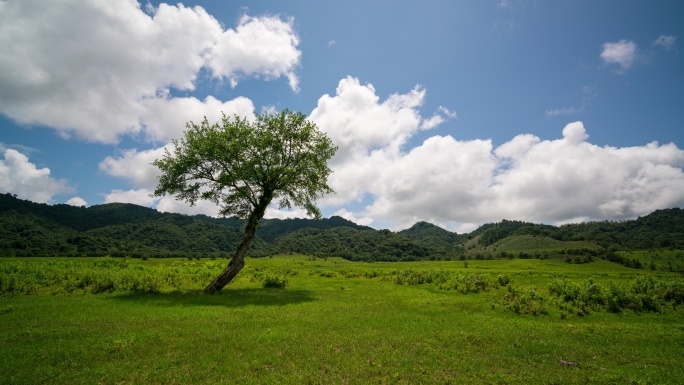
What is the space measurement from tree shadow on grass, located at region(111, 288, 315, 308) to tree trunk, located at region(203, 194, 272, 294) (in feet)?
3.40

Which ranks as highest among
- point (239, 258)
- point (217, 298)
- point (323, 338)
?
point (239, 258)

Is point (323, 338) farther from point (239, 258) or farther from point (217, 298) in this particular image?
point (239, 258)

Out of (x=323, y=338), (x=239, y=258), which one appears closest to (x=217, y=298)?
(x=239, y=258)

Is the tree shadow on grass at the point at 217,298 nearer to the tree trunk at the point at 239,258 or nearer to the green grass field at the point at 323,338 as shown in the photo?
the green grass field at the point at 323,338

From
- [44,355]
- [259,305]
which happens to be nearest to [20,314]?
[44,355]

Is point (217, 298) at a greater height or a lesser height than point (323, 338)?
lesser

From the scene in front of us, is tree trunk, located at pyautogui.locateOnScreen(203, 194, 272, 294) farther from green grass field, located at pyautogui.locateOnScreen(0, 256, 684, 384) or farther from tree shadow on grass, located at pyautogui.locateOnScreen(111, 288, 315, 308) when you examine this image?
green grass field, located at pyautogui.locateOnScreen(0, 256, 684, 384)

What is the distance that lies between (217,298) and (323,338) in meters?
17.1

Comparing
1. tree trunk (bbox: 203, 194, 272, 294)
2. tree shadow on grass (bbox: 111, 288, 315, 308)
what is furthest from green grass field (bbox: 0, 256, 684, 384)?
tree trunk (bbox: 203, 194, 272, 294)

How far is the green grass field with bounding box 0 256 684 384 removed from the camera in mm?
13094

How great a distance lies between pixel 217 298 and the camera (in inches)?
1214

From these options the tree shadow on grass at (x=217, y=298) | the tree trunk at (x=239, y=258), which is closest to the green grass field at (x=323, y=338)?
the tree shadow on grass at (x=217, y=298)

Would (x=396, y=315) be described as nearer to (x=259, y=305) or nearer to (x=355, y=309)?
(x=355, y=309)

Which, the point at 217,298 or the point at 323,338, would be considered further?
the point at 217,298
